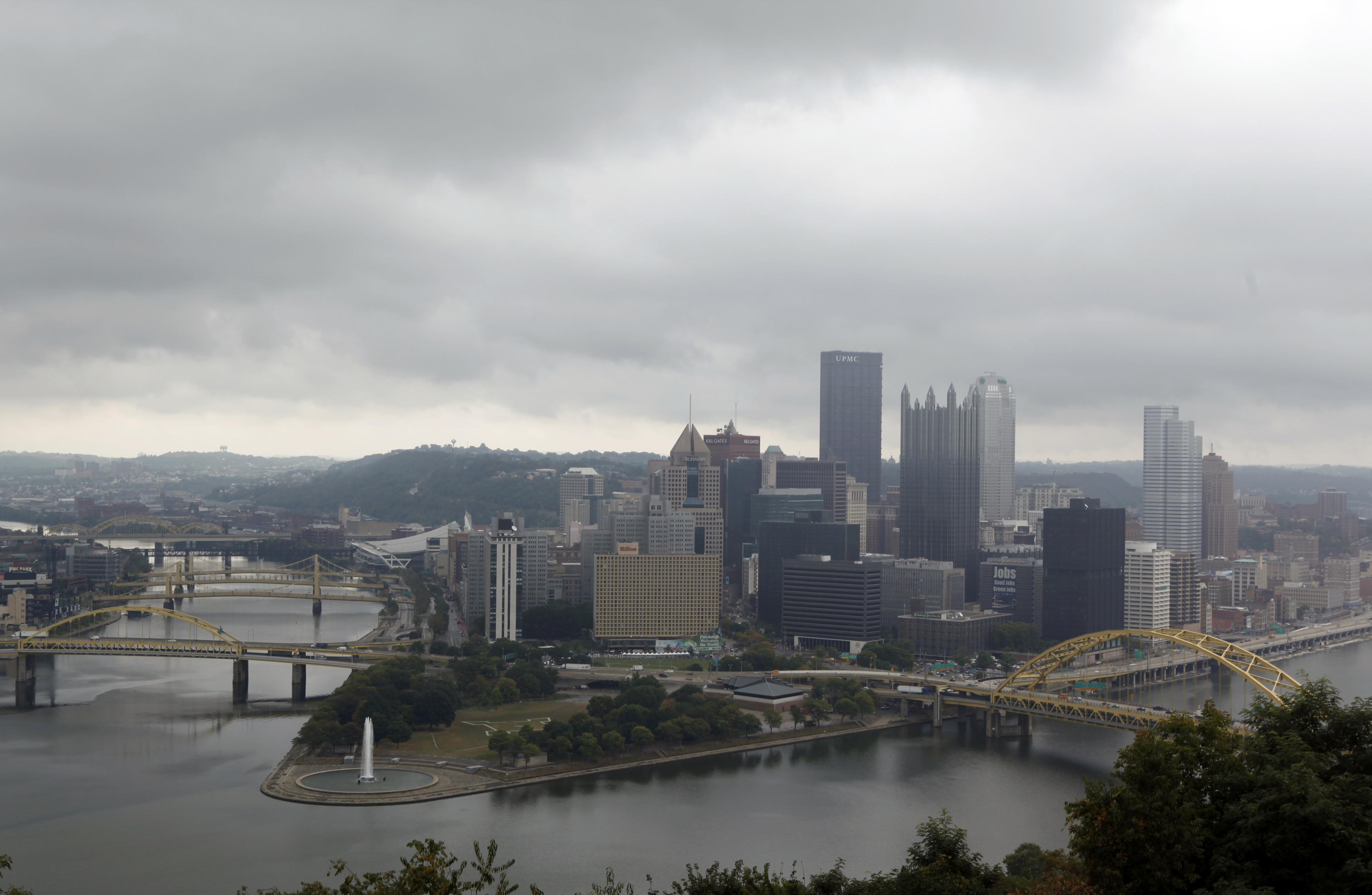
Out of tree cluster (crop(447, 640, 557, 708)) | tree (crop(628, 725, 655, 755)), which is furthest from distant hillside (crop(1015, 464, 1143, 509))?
tree (crop(628, 725, 655, 755))

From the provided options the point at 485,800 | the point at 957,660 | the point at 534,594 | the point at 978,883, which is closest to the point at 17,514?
the point at 534,594

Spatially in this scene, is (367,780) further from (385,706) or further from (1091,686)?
(1091,686)

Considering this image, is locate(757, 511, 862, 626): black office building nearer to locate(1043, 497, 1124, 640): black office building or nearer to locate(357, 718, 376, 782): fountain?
locate(1043, 497, 1124, 640): black office building

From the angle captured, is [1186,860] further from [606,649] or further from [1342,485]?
[1342,485]

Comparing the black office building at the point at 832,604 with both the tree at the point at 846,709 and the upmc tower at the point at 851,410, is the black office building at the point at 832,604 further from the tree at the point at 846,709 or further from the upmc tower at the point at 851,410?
the upmc tower at the point at 851,410

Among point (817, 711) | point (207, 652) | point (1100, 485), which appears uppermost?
point (1100, 485)

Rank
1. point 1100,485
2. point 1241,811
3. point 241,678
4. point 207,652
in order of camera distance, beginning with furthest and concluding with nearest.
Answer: point 1100,485 → point 207,652 → point 241,678 → point 1241,811

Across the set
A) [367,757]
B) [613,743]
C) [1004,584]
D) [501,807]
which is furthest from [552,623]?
[501,807]

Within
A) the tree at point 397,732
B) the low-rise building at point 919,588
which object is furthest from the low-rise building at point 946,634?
the tree at point 397,732
